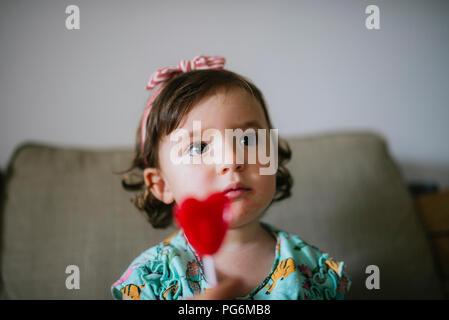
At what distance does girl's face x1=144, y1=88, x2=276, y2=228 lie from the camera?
0.50 meters

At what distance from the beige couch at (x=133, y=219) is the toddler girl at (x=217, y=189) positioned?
0.34 ft

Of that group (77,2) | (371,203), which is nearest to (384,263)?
(371,203)

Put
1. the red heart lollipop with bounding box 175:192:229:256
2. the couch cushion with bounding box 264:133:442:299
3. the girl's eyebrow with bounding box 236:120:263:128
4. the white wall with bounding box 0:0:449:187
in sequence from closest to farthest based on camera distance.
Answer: the red heart lollipop with bounding box 175:192:229:256, the girl's eyebrow with bounding box 236:120:263:128, the white wall with bounding box 0:0:449:187, the couch cushion with bounding box 264:133:442:299

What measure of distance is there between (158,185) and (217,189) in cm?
15

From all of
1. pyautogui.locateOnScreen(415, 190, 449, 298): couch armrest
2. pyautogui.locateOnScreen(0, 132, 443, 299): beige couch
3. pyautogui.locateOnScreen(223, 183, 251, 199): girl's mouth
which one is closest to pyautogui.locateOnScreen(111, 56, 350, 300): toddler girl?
pyautogui.locateOnScreen(223, 183, 251, 199): girl's mouth

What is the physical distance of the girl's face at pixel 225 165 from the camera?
50 centimetres

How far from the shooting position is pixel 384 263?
0.81 meters

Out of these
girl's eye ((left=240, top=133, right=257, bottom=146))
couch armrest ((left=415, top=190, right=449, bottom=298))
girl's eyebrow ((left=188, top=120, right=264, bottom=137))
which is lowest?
couch armrest ((left=415, top=190, right=449, bottom=298))

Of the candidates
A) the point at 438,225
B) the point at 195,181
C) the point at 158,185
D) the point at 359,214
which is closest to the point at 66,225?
the point at 158,185

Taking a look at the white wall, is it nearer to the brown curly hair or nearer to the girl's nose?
the brown curly hair

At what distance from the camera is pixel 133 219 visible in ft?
2.42

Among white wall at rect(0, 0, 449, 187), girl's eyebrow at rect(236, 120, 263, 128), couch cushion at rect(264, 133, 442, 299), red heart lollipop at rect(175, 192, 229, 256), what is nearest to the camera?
red heart lollipop at rect(175, 192, 229, 256)

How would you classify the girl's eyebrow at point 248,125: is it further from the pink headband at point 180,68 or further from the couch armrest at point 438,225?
the couch armrest at point 438,225

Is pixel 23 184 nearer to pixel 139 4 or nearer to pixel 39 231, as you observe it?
pixel 39 231
